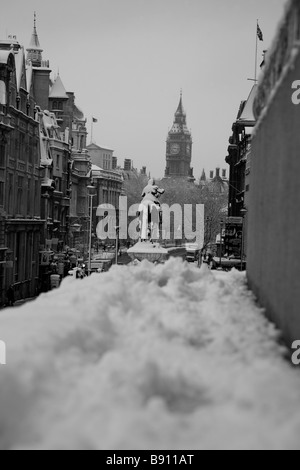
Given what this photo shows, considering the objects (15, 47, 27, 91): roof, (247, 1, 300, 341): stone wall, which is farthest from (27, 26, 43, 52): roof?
(247, 1, 300, 341): stone wall

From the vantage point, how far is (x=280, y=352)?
7.89 meters

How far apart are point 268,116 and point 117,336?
4.37 meters

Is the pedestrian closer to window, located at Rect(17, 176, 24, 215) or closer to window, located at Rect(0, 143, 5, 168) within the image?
window, located at Rect(0, 143, 5, 168)

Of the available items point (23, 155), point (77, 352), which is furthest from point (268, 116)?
point (23, 155)

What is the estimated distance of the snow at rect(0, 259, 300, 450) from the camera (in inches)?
213

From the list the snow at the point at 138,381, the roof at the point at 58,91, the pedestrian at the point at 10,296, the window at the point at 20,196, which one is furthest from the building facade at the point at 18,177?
the snow at the point at 138,381

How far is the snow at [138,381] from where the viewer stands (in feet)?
17.8

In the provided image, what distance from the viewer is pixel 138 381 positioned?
6082 millimetres
